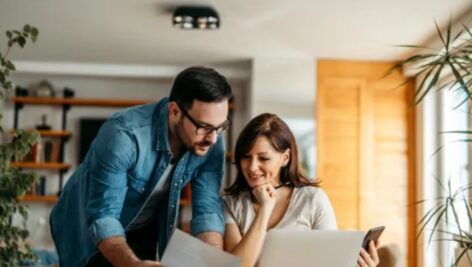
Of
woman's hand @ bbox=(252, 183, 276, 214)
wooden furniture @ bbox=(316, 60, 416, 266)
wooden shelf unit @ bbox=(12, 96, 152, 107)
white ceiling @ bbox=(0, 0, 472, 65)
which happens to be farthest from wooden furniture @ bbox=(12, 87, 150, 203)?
woman's hand @ bbox=(252, 183, 276, 214)

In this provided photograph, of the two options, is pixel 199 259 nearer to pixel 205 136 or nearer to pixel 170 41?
pixel 205 136

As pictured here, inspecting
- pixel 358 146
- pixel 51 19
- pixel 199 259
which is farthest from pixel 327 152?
pixel 199 259

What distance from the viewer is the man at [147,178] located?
1662 mm

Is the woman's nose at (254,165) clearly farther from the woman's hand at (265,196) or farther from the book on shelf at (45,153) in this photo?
the book on shelf at (45,153)

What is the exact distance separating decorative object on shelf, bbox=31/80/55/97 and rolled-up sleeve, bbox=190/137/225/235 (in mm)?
4227

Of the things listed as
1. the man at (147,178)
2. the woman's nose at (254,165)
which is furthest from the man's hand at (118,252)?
the woman's nose at (254,165)

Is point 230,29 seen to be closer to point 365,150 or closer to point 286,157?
point 365,150

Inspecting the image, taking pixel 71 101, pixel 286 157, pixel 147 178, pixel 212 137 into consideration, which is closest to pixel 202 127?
pixel 212 137

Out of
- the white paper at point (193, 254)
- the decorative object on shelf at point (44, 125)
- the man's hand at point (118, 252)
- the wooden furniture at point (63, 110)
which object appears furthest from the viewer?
the decorative object on shelf at point (44, 125)

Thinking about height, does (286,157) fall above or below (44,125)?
below

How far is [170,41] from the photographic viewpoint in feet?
15.6

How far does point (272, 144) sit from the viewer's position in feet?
6.74

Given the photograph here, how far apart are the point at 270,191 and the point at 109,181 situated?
565mm

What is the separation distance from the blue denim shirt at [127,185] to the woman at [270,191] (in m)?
0.14
